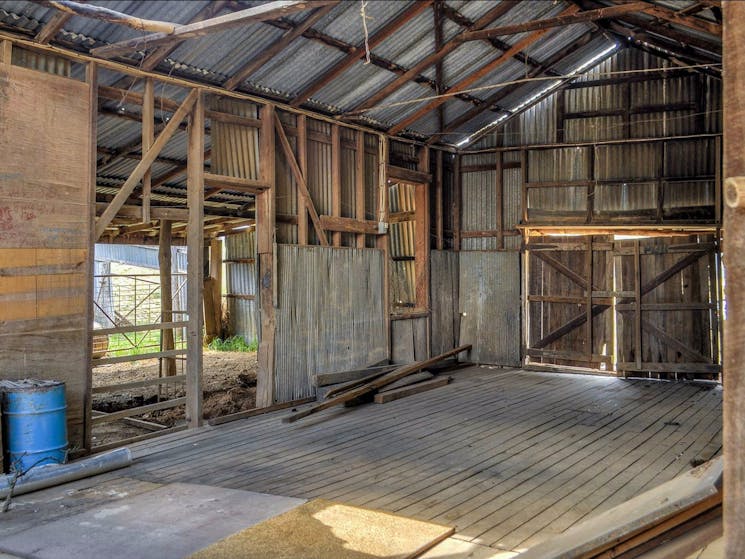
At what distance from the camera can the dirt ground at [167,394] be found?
353 inches

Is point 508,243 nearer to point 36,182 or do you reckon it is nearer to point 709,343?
point 709,343

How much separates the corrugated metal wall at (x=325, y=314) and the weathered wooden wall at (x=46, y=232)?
2.83 meters

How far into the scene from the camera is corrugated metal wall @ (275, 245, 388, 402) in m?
8.79

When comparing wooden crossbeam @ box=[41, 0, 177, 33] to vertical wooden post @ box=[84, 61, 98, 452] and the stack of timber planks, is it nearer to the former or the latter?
vertical wooden post @ box=[84, 61, 98, 452]

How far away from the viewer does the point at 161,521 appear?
4480 mm

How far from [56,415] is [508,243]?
8.83 meters

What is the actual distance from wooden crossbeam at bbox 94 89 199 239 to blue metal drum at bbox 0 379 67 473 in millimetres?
Result: 1696

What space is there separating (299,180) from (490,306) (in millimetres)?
5108

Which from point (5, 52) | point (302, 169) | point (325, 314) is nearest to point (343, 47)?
point (302, 169)

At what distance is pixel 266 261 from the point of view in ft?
28.3

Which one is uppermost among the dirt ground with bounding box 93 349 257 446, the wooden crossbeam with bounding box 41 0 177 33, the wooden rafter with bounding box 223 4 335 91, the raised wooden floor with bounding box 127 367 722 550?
the wooden rafter with bounding box 223 4 335 91

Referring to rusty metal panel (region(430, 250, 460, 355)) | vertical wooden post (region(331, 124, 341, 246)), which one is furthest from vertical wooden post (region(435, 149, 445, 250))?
vertical wooden post (region(331, 124, 341, 246))

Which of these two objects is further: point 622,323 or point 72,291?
point 622,323

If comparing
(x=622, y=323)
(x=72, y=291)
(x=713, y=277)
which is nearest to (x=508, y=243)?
(x=622, y=323)
